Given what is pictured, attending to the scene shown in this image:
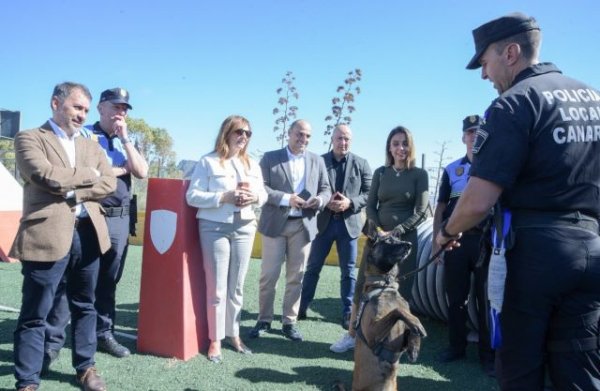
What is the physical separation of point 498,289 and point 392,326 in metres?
0.98

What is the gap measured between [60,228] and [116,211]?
90 cm

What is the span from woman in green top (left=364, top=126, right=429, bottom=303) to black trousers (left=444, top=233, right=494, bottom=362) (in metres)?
0.54

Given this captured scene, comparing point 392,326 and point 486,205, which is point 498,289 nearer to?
point 486,205

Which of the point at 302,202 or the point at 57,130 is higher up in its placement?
the point at 57,130

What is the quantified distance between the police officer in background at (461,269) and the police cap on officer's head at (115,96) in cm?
310

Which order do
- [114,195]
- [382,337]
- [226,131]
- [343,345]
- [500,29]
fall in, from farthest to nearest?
1. [343,345]
2. [226,131]
3. [114,195]
4. [382,337]
5. [500,29]

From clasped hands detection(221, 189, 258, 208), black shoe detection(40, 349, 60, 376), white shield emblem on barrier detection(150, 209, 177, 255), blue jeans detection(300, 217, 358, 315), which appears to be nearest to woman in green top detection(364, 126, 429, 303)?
blue jeans detection(300, 217, 358, 315)

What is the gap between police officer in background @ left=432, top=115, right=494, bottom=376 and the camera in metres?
4.00

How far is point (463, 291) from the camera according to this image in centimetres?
414

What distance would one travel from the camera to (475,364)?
4.13 m

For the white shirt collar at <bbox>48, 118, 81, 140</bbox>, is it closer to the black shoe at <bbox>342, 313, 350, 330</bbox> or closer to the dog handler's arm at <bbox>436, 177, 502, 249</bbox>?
the dog handler's arm at <bbox>436, 177, 502, 249</bbox>

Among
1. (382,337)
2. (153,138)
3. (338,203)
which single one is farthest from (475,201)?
(153,138)

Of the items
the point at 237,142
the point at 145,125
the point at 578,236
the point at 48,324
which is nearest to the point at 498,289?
the point at 578,236

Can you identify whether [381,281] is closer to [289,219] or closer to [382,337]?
[382,337]
